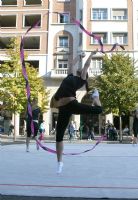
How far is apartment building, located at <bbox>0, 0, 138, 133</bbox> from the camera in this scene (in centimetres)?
4653

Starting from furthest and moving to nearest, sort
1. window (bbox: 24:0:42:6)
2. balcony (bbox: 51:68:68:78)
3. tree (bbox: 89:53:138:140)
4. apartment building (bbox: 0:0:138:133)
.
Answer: window (bbox: 24:0:42:6) < apartment building (bbox: 0:0:138:133) < balcony (bbox: 51:68:68:78) < tree (bbox: 89:53:138:140)

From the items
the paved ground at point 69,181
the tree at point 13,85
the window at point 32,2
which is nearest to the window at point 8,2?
the window at point 32,2

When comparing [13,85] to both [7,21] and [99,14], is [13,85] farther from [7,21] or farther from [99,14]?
[7,21]

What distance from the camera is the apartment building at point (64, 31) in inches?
1832

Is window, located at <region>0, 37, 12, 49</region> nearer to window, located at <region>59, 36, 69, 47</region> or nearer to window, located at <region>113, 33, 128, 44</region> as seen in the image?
window, located at <region>59, 36, 69, 47</region>

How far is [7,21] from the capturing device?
168 ft

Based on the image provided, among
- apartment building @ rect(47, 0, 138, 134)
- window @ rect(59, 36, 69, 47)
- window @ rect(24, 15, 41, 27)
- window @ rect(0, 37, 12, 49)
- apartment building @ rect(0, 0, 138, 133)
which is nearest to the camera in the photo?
apartment building @ rect(47, 0, 138, 134)

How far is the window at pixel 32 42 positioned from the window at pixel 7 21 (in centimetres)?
299

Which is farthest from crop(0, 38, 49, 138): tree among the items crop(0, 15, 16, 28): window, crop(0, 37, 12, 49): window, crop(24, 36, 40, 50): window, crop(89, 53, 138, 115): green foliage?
crop(0, 15, 16, 28): window

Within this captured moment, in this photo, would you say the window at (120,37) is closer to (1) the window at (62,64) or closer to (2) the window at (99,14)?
(2) the window at (99,14)

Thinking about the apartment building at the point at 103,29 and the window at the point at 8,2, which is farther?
the window at the point at 8,2

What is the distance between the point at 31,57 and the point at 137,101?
18503 millimetres

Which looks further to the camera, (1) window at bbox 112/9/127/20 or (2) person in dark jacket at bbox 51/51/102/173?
(1) window at bbox 112/9/127/20

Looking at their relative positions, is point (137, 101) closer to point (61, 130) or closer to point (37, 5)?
point (37, 5)
